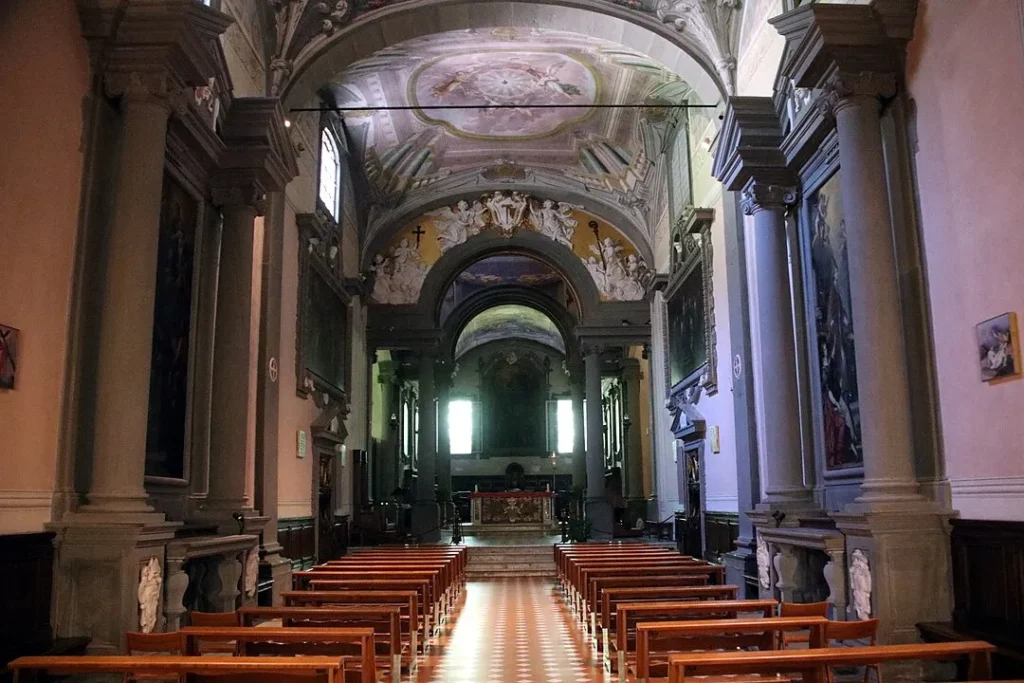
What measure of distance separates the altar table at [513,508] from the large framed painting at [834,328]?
14492 mm

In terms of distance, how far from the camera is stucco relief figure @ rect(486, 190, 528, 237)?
68.5 ft

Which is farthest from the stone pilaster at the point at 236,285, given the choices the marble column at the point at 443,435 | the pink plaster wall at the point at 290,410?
the marble column at the point at 443,435

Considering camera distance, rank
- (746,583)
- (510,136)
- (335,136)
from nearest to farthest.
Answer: (746,583)
(335,136)
(510,136)

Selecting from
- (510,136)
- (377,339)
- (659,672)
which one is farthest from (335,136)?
(659,672)

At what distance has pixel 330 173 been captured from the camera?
54.9ft

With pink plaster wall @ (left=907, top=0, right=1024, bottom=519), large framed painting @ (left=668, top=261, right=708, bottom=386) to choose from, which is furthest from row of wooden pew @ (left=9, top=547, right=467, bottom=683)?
large framed painting @ (left=668, top=261, right=708, bottom=386)

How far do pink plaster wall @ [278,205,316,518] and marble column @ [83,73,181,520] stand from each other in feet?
17.9

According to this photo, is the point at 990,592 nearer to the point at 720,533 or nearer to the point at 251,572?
the point at 251,572

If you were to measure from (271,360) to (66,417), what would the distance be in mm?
4813

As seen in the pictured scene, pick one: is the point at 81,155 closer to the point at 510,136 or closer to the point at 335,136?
the point at 335,136

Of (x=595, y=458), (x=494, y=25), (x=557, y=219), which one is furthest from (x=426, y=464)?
(x=494, y=25)

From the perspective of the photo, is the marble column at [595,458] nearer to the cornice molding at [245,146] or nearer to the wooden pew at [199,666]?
the cornice molding at [245,146]

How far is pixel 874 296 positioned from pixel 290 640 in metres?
5.23

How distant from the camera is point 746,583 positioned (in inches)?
433
